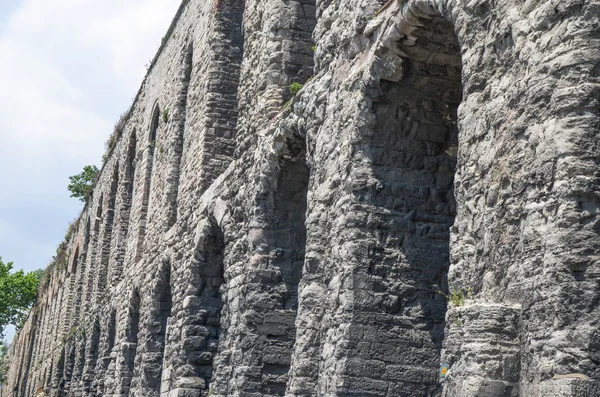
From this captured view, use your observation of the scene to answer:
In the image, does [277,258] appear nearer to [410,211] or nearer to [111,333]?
[410,211]

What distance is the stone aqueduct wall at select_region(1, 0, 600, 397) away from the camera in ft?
13.9

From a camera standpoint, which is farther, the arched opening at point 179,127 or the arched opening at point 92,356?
the arched opening at point 92,356

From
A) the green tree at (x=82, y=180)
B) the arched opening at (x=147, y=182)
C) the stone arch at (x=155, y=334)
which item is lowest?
the stone arch at (x=155, y=334)

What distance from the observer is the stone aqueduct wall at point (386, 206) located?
4.24 m

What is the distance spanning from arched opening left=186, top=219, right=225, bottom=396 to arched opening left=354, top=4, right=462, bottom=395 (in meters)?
4.59

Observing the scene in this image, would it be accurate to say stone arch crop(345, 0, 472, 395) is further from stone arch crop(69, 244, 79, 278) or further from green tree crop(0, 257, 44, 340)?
green tree crop(0, 257, 44, 340)

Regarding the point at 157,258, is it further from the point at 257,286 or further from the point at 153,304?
the point at 257,286

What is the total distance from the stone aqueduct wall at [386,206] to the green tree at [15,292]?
→ 93.2 feet

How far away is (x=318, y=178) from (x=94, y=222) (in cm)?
1765

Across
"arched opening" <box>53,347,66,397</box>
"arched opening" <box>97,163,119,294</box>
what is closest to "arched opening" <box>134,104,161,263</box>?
"arched opening" <box>97,163,119,294</box>

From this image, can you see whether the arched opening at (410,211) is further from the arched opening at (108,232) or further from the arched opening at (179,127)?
the arched opening at (108,232)

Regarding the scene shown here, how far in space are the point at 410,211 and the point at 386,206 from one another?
195 millimetres

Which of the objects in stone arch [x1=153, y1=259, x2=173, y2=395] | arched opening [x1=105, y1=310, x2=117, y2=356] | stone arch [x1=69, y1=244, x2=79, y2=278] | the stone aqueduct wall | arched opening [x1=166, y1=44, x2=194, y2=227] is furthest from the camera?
stone arch [x1=69, y1=244, x2=79, y2=278]

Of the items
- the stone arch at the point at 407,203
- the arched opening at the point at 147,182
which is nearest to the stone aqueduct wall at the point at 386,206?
the stone arch at the point at 407,203
